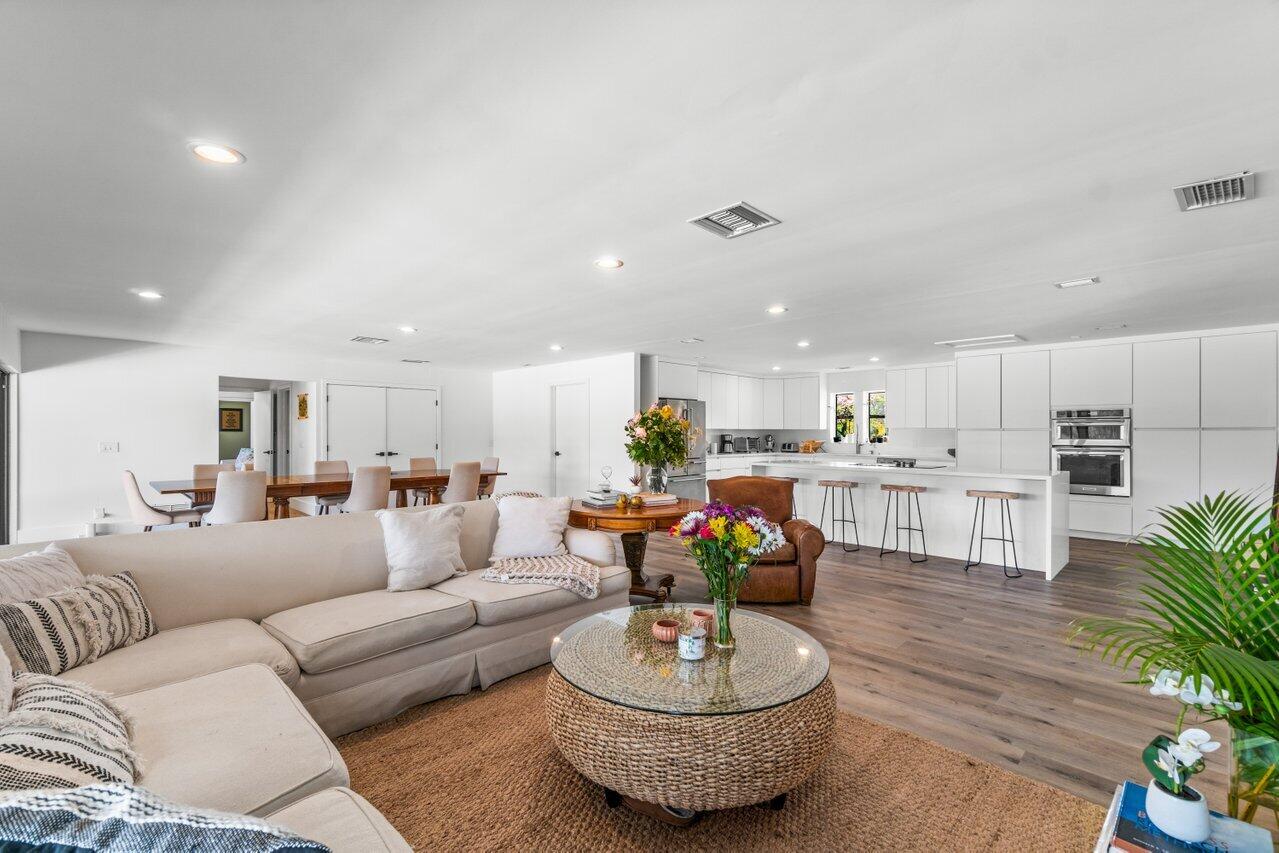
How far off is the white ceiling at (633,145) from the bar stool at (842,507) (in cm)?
236

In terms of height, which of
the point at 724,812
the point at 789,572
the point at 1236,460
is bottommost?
the point at 724,812

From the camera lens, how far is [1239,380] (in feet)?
18.8

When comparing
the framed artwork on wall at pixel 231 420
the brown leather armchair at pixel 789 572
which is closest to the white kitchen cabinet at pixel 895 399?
the brown leather armchair at pixel 789 572

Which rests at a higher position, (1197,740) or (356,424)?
(356,424)

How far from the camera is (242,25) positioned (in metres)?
1.47

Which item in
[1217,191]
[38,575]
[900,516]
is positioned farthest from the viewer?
[900,516]

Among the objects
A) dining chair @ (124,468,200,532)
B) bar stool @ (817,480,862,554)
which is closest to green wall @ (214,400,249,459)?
dining chair @ (124,468,200,532)

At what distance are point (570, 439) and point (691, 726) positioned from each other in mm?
6928

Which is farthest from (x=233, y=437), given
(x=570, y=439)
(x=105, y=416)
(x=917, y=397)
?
(x=917, y=397)

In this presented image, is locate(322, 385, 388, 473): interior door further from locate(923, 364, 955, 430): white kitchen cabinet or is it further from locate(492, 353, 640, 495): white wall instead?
locate(923, 364, 955, 430): white kitchen cabinet

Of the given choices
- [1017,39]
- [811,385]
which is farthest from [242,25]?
[811,385]

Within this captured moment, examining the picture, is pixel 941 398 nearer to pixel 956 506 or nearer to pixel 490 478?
pixel 956 506

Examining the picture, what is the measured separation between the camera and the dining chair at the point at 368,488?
538 centimetres

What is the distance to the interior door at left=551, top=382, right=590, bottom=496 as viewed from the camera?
8.28m
